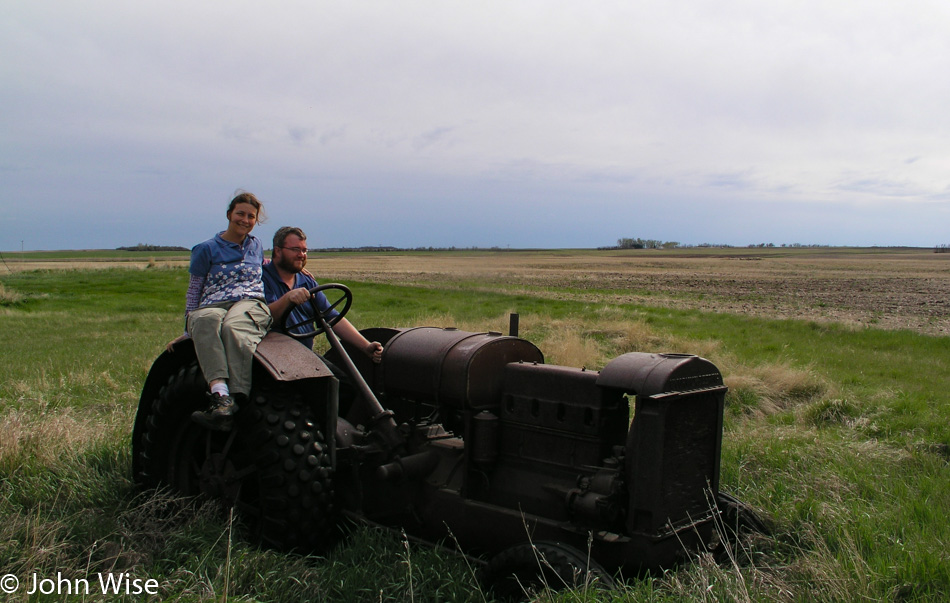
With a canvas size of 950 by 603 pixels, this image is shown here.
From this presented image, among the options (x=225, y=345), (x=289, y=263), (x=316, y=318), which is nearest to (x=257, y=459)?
(x=225, y=345)

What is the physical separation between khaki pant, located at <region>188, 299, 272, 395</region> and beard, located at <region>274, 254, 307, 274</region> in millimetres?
684

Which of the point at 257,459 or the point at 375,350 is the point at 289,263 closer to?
the point at 375,350

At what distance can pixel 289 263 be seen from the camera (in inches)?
169

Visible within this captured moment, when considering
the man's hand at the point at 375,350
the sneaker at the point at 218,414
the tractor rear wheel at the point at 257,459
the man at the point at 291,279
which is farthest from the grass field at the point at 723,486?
the man at the point at 291,279

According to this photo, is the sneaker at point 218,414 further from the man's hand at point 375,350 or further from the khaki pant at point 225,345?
the man's hand at point 375,350

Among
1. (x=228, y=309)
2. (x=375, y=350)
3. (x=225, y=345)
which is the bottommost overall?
(x=375, y=350)

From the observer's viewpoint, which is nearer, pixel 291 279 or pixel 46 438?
pixel 291 279

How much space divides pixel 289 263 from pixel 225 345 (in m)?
0.88

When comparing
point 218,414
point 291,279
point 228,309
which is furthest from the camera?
point 291,279

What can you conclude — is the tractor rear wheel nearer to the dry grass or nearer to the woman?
the woman

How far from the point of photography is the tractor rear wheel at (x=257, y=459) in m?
3.44

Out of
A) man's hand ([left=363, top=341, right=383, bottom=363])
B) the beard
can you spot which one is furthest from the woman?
man's hand ([left=363, top=341, right=383, bottom=363])

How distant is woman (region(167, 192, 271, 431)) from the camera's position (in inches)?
136

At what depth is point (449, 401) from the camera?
3.80 m
